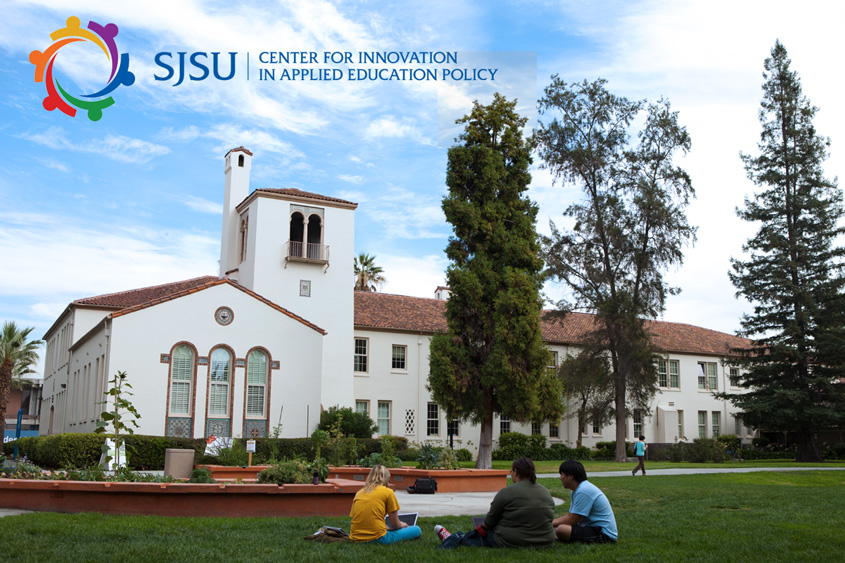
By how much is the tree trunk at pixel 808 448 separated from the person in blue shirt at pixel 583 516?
3506 cm

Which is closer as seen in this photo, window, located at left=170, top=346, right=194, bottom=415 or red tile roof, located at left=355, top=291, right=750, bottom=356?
window, located at left=170, top=346, right=194, bottom=415

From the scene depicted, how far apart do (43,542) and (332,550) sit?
318 centimetres

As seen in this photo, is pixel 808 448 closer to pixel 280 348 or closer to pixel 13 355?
pixel 280 348

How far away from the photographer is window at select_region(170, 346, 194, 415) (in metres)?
26.7

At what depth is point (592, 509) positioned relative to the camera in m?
8.34

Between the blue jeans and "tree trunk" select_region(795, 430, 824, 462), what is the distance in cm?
3606

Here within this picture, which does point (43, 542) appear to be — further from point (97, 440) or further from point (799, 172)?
point (799, 172)

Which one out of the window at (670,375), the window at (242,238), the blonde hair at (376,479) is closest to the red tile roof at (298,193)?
the window at (242,238)

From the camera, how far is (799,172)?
39469 millimetres

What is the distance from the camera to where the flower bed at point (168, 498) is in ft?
34.9

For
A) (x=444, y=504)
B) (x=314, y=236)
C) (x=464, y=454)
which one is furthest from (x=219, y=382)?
(x=444, y=504)

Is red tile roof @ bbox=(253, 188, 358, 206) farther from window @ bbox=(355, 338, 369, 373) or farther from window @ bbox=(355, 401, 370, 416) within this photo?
window @ bbox=(355, 401, 370, 416)

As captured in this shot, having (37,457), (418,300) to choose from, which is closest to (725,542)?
(37,457)

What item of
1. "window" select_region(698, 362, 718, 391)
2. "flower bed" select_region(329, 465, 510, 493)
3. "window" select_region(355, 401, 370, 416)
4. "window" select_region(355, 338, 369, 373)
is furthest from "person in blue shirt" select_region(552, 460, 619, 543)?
"window" select_region(698, 362, 718, 391)
